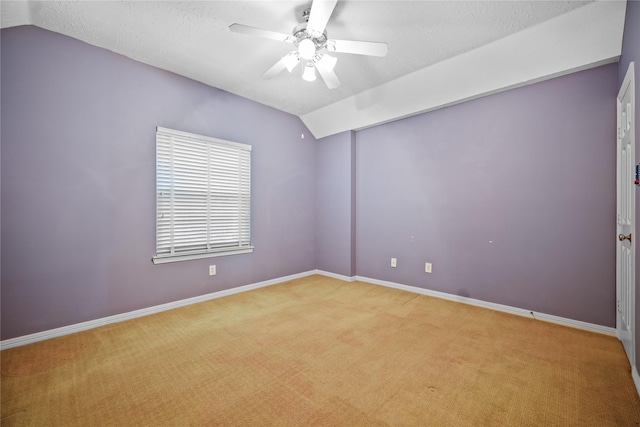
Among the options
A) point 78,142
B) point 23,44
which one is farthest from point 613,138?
point 23,44

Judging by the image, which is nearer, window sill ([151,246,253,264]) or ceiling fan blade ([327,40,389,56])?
ceiling fan blade ([327,40,389,56])

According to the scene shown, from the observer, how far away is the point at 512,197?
300 centimetres

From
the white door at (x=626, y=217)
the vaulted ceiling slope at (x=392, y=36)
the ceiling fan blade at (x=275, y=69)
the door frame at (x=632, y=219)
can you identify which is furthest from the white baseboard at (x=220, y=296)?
the ceiling fan blade at (x=275, y=69)

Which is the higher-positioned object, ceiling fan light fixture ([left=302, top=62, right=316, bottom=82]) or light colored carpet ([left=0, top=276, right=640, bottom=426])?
ceiling fan light fixture ([left=302, top=62, right=316, bottom=82])

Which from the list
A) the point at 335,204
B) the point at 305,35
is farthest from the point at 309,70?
the point at 335,204

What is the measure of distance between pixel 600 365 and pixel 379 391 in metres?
1.69

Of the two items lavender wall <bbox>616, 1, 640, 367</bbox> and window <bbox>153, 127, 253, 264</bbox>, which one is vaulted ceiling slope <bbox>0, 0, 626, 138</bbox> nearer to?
lavender wall <bbox>616, 1, 640, 367</bbox>

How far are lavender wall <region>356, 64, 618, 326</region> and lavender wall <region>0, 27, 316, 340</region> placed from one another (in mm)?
2688

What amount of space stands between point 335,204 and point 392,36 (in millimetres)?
2594

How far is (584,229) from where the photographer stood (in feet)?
8.54

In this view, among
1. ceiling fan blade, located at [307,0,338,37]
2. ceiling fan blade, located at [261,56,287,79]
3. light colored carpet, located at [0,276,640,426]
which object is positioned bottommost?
light colored carpet, located at [0,276,640,426]

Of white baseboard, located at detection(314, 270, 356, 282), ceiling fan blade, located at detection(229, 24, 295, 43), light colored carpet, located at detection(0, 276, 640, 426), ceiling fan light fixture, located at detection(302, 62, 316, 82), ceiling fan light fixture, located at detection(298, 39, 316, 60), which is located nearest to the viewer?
light colored carpet, located at detection(0, 276, 640, 426)

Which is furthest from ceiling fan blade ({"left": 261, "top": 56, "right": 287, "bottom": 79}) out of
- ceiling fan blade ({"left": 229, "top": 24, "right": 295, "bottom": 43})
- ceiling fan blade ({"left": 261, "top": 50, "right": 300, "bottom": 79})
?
ceiling fan blade ({"left": 229, "top": 24, "right": 295, "bottom": 43})

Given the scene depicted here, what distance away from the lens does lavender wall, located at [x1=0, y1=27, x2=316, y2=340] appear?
2.32 metres
